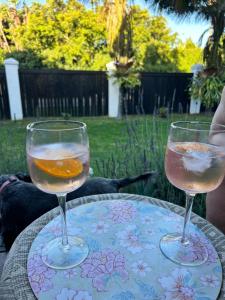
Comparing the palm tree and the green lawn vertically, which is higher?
the palm tree

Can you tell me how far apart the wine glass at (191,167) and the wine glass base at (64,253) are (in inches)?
10.1

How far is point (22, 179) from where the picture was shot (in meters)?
1.61

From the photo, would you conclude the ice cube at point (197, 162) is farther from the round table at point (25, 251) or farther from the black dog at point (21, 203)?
the black dog at point (21, 203)

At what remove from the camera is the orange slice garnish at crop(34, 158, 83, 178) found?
0.63m

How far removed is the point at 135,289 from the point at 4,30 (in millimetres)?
12644

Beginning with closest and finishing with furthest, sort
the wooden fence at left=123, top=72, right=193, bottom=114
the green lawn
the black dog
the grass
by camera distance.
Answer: the black dog
the grass
the green lawn
the wooden fence at left=123, top=72, right=193, bottom=114

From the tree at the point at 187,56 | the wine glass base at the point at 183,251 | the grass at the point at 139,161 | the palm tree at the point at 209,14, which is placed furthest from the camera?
the tree at the point at 187,56

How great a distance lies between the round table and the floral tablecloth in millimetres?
17

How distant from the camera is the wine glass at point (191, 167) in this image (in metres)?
0.65

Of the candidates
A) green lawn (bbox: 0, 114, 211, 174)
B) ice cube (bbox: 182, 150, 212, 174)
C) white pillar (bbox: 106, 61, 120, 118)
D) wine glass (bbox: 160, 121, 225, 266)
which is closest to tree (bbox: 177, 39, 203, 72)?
white pillar (bbox: 106, 61, 120, 118)

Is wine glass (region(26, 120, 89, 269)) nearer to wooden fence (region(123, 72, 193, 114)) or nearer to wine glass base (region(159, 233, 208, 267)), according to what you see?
wine glass base (region(159, 233, 208, 267))

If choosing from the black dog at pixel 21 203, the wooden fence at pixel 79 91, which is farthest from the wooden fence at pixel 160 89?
the black dog at pixel 21 203

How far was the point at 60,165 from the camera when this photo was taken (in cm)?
63

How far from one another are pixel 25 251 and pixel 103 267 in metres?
0.26
